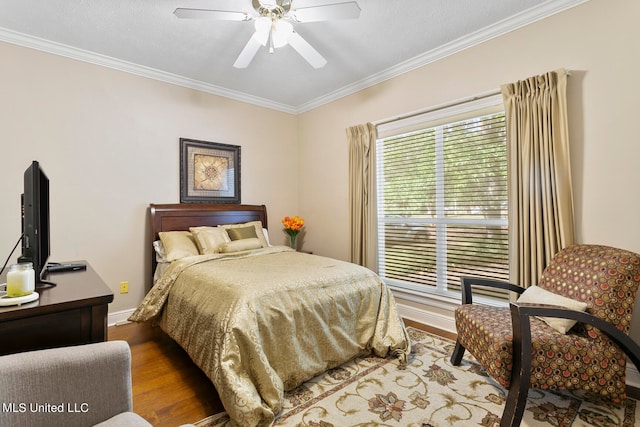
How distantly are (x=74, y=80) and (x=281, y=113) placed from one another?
8.01 feet

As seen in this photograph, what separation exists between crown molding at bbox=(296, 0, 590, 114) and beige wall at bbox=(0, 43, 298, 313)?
1759 millimetres

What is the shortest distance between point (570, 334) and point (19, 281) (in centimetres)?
276

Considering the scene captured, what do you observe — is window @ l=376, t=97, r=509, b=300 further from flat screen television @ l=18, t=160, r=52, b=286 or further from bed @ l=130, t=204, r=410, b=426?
flat screen television @ l=18, t=160, r=52, b=286

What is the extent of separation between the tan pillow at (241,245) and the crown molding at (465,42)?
7.17 ft

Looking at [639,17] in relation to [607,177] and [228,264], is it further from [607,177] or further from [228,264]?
[228,264]

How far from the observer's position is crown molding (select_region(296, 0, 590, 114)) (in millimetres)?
2398

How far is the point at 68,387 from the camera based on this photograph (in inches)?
41.1

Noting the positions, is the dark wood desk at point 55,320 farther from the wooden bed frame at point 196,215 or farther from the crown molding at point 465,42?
the crown molding at point 465,42

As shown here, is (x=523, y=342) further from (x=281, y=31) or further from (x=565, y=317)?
(x=281, y=31)

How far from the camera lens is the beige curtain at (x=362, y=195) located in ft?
11.9

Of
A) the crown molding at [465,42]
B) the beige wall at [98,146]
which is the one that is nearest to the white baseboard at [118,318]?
the beige wall at [98,146]

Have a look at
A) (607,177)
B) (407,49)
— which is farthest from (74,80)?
(607,177)

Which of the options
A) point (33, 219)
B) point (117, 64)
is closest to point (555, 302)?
point (33, 219)

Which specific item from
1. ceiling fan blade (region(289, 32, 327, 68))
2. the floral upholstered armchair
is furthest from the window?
ceiling fan blade (region(289, 32, 327, 68))
